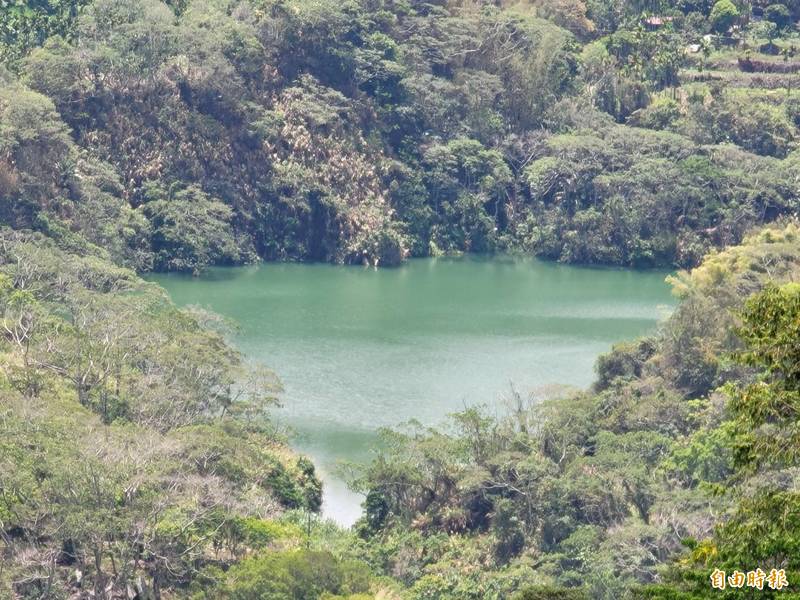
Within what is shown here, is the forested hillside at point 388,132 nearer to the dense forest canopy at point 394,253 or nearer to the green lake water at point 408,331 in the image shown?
the dense forest canopy at point 394,253

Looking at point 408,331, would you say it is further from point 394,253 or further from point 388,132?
point 388,132

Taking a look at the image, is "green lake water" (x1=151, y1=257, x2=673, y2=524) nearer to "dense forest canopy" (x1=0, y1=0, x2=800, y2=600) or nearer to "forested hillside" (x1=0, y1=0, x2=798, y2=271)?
"dense forest canopy" (x1=0, y1=0, x2=800, y2=600)

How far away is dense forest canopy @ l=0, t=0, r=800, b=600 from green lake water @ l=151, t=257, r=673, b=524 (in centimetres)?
177

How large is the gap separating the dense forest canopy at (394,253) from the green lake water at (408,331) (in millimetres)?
1768

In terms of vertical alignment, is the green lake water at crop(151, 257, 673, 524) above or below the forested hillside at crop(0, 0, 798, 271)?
below

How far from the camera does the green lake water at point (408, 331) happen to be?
51719mm

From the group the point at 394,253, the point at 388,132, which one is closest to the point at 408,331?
the point at 394,253

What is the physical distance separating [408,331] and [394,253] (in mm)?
15227

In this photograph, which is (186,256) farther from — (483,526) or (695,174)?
(483,526)

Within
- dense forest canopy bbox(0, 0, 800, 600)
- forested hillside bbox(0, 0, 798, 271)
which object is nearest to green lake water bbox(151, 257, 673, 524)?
dense forest canopy bbox(0, 0, 800, 600)

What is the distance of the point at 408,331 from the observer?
63312 millimetres

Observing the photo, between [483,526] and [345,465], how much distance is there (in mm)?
3720

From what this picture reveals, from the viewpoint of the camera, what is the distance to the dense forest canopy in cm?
3528

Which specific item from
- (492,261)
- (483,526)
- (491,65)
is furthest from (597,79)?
(483,526)
